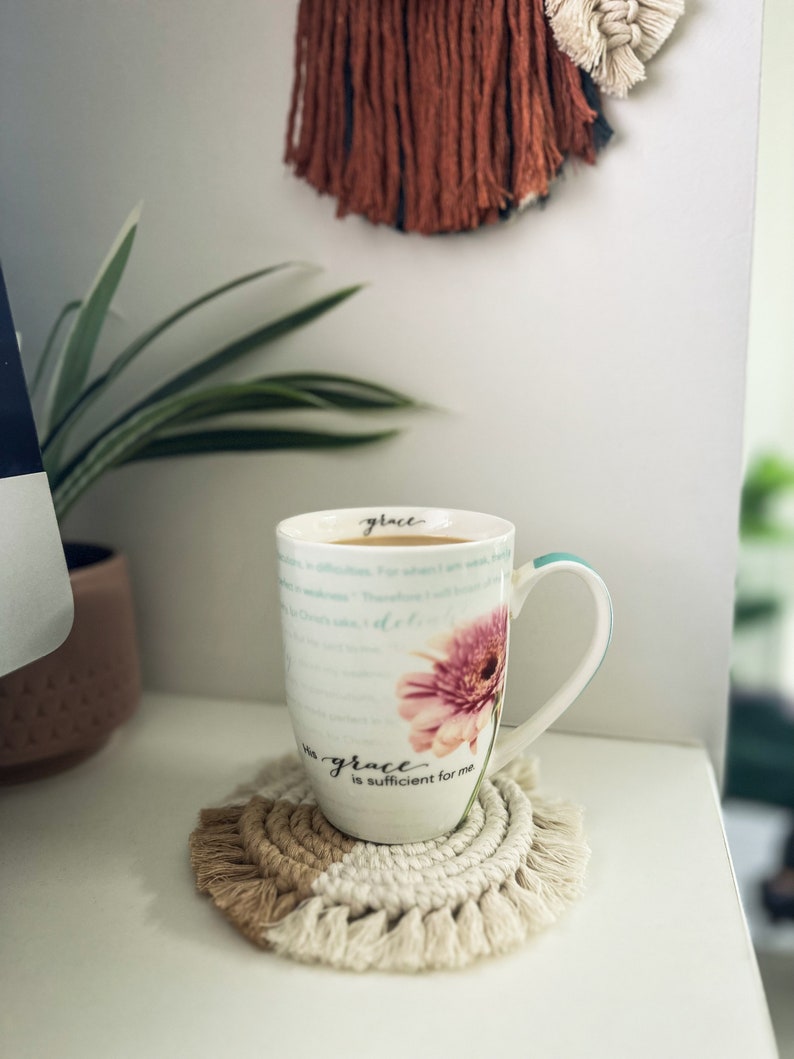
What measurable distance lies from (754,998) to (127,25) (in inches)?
31.2

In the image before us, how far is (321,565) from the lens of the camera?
0.42 meters

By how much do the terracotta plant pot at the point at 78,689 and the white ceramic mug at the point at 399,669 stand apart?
0.20 meters

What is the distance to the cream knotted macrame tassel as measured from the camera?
525mm

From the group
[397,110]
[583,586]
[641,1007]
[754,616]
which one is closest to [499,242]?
[397,110]

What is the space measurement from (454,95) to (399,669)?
16.5 inches

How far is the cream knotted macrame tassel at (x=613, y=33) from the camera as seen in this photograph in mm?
525

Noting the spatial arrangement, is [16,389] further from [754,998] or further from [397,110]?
[754,998]

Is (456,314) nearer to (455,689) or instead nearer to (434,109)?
(434,109)

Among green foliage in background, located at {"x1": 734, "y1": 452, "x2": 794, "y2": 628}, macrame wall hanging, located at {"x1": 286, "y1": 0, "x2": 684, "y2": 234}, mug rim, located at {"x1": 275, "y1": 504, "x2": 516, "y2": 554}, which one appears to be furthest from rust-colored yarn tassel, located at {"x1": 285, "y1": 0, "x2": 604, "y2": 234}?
green foliage in background, located at {"x1": 734, "y1": 452, "x2": 794, "y2": 628}

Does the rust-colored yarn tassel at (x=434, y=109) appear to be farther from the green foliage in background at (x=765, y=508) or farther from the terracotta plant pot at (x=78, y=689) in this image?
the green foliage in background at (x=765, y=508)

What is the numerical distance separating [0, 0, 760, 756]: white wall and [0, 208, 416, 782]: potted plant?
3 centimetres

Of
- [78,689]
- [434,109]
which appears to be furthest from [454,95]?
[78,689]

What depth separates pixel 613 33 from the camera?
531 millimetres

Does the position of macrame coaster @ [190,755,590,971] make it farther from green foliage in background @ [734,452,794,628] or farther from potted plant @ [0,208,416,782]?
green foliage in background @ [734,452,794,628]
